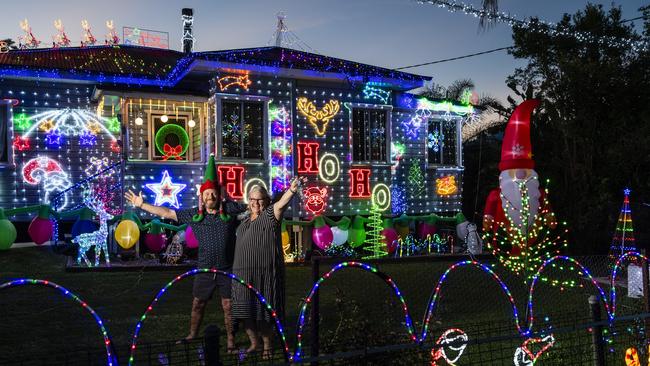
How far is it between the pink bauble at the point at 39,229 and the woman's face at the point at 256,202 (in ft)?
29.8

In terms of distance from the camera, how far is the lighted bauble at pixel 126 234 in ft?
45.3

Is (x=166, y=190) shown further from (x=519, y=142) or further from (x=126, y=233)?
(x=519, y=142)

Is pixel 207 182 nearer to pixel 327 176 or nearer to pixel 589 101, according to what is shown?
pixel 327 176

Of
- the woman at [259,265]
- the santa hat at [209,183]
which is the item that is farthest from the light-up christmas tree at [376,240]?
the woman at [259,265]

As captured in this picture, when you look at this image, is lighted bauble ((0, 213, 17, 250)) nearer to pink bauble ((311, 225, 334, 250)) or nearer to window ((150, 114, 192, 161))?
window ((150, 114, 192, 161))

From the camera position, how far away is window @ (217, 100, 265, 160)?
16.9m

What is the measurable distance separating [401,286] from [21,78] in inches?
412

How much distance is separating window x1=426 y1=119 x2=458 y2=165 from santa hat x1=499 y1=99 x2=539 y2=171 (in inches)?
Result: 213

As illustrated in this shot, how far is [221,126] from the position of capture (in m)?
16.7

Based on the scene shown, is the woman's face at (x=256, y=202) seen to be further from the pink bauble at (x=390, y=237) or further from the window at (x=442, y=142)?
the window at (x=442, y=142)

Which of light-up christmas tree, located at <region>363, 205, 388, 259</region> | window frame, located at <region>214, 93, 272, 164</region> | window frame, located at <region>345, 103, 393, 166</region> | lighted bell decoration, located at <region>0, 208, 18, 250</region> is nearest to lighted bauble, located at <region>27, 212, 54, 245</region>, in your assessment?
lighted bell decoration, located at <region>0, 208, 18, 250</region>

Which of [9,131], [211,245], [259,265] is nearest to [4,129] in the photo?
[9,131]

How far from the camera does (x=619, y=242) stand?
14.5 metres

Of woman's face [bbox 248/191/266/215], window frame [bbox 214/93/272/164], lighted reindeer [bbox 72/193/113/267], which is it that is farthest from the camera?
window frame [bbox 214/93/272/164]
